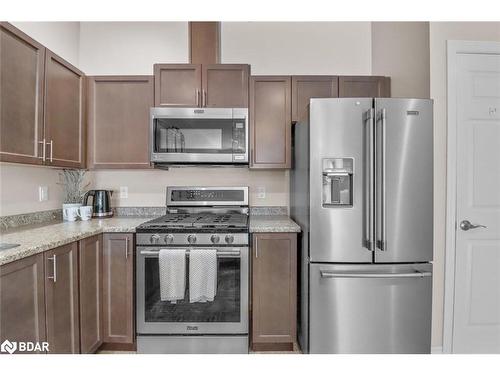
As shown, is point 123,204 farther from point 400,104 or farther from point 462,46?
point 462,46

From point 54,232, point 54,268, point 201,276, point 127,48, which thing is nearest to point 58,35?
point 127,48

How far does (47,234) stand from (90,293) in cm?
49

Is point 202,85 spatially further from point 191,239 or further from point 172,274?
point 172,274

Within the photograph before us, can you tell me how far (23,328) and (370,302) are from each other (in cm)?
185

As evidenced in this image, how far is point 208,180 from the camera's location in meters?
2.67

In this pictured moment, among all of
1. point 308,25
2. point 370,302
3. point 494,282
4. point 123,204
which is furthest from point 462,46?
point 123,204

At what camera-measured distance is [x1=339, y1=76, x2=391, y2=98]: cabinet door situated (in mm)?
2326

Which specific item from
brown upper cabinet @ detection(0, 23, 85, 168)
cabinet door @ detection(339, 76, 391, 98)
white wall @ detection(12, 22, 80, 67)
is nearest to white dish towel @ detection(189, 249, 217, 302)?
brown upper cabinet @ detection(0, 23, 85, 168)

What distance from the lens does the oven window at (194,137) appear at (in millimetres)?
2238

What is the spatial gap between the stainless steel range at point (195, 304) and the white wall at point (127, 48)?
1.67m

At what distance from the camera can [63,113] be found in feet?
6.70

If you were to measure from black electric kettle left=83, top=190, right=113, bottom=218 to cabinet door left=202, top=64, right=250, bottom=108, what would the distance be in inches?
47.0

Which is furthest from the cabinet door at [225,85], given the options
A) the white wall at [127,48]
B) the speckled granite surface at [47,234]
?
the speckled granite surface at [47,234]

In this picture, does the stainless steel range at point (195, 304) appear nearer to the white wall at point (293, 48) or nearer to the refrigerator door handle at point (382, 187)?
the refrigerator door handle at point (382, 187)
